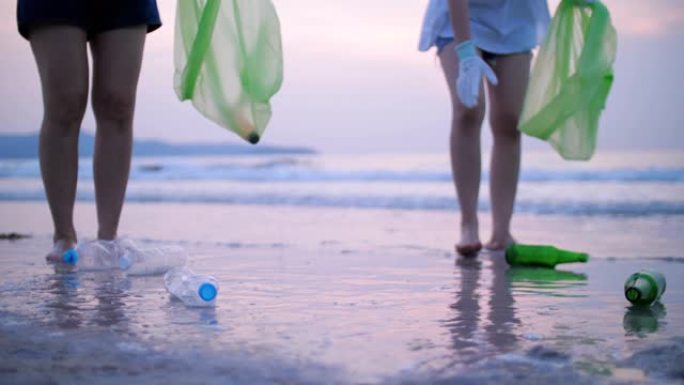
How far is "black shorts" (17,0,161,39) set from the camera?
2.90 meters

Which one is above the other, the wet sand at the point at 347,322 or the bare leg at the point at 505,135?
the bare leg at the point at 505,135

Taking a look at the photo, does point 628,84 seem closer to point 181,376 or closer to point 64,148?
point 64,148

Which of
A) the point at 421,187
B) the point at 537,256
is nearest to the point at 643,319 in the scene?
the point at 537,256

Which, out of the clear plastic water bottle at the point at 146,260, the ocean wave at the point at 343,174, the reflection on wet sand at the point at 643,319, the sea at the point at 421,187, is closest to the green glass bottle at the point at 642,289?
the reflection on wet sand at the point at 643,319

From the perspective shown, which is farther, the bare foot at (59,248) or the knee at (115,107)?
the bare foot at (59,248)

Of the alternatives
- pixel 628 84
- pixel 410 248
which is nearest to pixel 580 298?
pixel 410 248

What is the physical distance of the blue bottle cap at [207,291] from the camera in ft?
6.92

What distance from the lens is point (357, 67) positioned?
1126 cm

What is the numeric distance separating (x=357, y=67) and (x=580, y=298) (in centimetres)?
912

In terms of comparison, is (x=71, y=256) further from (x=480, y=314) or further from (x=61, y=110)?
(x=480, y=314)

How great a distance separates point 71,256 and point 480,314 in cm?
165

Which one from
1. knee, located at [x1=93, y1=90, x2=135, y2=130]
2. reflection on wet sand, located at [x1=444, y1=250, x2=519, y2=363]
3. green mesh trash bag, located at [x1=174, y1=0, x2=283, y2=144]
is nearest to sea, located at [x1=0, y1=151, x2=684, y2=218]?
reflection on wet sand, located at [x1=444, y1=250, x2=519, y2=363]

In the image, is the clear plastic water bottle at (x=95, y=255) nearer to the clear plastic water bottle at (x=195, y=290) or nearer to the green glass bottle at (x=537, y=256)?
the clear plastic water bottle at (x=195, y=290)

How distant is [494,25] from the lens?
151 inches
